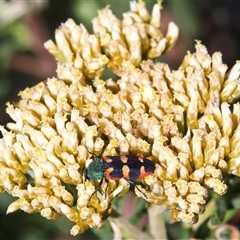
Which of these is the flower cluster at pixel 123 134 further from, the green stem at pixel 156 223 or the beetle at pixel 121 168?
the green stem at pixel 156 223

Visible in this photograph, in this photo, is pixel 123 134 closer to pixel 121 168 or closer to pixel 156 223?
pixel 121 168

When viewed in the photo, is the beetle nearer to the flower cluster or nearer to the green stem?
the flower cluster

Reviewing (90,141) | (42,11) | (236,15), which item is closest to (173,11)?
(236,15)

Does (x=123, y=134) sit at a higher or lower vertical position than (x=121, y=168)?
higher

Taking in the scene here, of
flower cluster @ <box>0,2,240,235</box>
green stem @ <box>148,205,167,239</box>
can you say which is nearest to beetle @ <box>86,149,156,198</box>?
flower cluster @ <box>0,2,240,235</box>

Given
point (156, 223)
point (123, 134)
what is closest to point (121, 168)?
point (123, 134)
